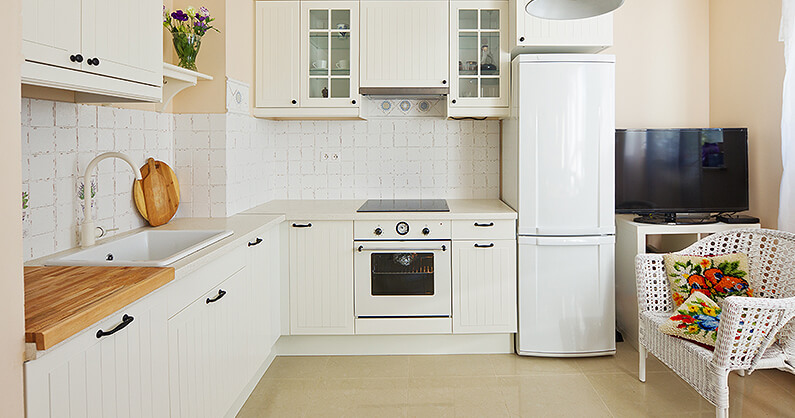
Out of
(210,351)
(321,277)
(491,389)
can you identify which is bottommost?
(491,389)

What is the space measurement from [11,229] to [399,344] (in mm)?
2649

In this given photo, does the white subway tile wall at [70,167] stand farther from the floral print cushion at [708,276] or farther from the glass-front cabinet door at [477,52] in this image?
the floral print cushion at [708,276]

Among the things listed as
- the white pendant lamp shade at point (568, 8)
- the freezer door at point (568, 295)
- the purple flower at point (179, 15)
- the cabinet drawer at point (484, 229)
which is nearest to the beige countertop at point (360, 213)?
the cabinet drawer at point (484, 229)

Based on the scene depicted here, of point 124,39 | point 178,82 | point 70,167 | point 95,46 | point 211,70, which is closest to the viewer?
point 95,46

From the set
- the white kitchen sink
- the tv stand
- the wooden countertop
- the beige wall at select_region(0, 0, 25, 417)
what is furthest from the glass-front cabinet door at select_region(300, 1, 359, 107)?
Result: the beige wall at select_region(0, 0, 25, 417)

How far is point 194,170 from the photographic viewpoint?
10.5ft

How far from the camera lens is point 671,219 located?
3432 millimetres

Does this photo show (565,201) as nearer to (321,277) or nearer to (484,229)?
(484,229)

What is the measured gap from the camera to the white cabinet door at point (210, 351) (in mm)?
1938

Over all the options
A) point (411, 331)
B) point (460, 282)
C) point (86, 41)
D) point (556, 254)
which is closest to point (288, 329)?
point (411, 331)

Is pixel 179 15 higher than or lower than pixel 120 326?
higher

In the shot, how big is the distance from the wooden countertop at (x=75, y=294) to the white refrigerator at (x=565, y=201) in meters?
2.23

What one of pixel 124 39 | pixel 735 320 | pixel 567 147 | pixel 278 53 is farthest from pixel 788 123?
pixel 124 39

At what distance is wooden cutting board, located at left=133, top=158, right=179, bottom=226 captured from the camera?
9.04 feet
